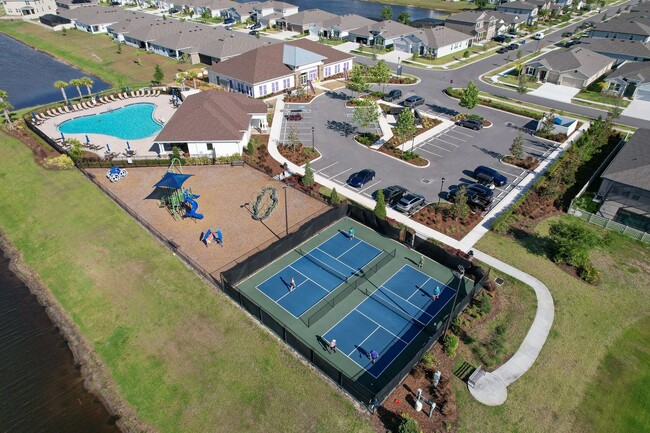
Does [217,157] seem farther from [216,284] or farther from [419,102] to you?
[419,102]

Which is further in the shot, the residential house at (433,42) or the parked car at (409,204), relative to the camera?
the residential house at (433,42)

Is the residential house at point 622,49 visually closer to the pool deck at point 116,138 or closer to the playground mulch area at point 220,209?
the playground mulch area at point 220,209

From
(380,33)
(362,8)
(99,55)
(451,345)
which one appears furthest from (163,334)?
(362,8)

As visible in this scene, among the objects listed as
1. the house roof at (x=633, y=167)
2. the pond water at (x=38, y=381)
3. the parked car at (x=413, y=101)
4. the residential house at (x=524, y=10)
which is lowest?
the pond water at (x=38, y=381)

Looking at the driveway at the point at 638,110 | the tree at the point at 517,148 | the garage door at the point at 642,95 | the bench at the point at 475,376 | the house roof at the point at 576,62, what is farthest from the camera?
the house roof at the point at 576,62

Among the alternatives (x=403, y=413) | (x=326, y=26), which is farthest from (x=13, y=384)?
(x=326, y=26)

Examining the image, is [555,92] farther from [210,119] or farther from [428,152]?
[210,119]

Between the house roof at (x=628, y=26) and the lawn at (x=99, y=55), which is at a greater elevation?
the house roof at (x=628, y=26)

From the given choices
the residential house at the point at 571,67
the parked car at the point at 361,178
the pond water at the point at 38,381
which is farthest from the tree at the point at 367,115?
the residential house at the point at 571,67
